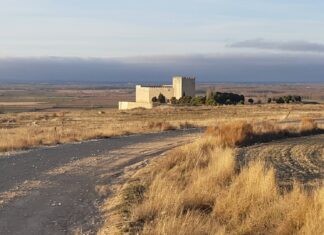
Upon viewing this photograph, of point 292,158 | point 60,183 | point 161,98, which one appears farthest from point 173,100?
point 60,183

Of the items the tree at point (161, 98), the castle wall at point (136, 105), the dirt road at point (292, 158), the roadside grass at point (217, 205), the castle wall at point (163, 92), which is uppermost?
the roadside grass at point (217, 205)

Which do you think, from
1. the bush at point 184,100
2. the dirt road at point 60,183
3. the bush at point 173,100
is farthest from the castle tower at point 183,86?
the dirt road at point 60,183

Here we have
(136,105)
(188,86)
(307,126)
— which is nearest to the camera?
(307,126)

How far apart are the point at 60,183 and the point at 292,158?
10.9 meters

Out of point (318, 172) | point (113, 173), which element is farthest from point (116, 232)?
point (318, 172)

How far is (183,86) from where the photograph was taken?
320 ft

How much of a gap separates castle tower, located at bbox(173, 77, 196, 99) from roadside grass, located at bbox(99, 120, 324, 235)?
82.2 meters

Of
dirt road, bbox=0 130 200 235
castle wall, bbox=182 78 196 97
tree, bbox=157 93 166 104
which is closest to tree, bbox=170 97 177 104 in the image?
tree, bbox=157 93 166 104

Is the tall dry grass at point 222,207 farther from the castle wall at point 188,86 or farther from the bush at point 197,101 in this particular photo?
the castle wall at point 188,86

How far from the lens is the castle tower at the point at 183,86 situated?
97387 millimetres

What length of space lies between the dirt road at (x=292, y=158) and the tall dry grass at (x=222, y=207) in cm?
266

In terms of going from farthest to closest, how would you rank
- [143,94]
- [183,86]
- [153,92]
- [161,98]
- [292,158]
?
[143,94] → [153,92] → [183,86] → [161,98] → [292,158]

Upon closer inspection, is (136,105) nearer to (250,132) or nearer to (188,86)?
(188,86)

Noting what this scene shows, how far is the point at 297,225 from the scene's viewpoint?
9156mm
